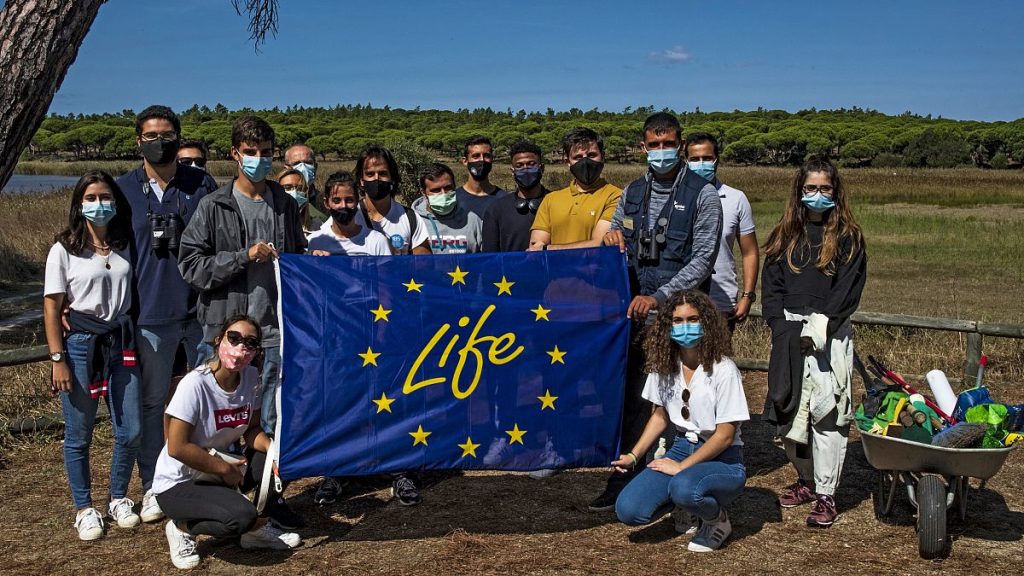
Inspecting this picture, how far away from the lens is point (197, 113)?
402 feet

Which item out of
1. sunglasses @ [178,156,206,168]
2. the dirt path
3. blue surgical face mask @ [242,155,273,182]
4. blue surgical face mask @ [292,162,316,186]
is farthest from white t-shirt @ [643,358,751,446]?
sunglasses @ [178,156,206,168]

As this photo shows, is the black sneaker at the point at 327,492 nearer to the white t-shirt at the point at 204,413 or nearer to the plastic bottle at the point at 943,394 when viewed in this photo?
the white t-shirt at the point at 204,413

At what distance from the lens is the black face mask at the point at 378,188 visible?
21.4 ft

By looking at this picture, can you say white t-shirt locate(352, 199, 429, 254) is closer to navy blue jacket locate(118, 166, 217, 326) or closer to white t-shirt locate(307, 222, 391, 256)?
white t-shirt locate(307, 222, 391, 256)

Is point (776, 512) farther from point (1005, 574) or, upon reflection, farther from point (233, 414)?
point (233, 414)

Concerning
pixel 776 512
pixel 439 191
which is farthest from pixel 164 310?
pixel 776 512

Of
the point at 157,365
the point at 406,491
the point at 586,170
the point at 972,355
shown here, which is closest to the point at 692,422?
the point at 586,170

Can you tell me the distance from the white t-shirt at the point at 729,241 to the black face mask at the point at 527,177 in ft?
4.34

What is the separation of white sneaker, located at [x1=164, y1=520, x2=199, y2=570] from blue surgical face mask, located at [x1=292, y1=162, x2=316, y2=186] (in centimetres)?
282

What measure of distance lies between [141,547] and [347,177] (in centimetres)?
253

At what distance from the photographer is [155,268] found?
5805 mm

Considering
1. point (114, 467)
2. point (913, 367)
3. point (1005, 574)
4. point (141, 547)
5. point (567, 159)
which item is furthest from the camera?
point (913, 367)

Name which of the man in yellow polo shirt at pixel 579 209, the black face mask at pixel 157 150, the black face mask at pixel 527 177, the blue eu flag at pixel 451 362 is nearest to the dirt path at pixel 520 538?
the blue eu flag at pixel 451 362

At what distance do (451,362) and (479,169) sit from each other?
2360 mm
